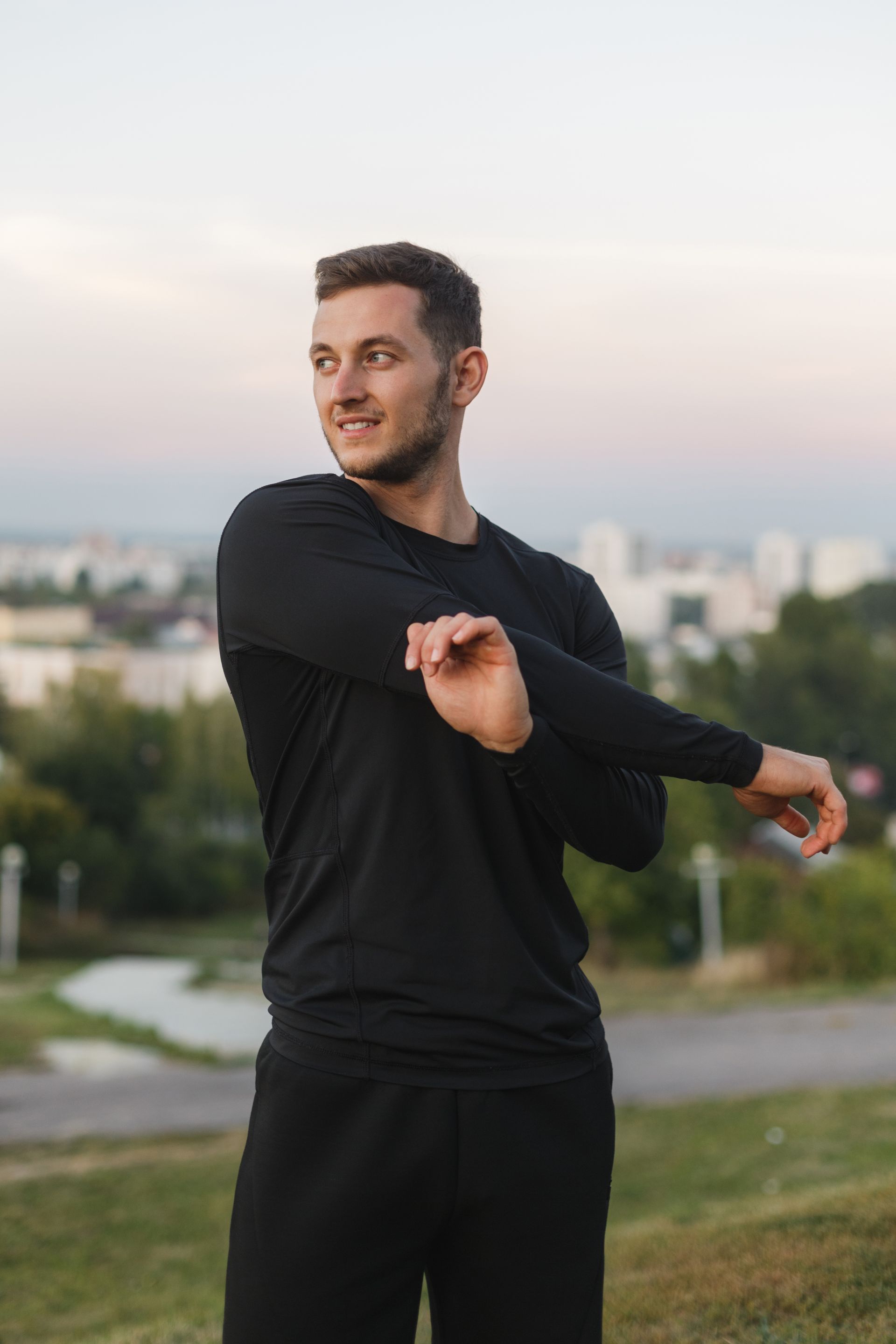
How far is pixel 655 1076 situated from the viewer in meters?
11.3

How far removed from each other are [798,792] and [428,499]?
2.29 ft

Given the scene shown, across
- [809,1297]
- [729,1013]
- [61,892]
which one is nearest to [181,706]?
[61,892]

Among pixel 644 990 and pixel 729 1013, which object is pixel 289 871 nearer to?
pixel 729 1013

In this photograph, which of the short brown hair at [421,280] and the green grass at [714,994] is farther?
the green grass at [714,994]

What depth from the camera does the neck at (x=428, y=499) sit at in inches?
77.5

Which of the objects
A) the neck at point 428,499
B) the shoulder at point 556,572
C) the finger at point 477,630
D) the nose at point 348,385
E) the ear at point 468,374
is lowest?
the finger at point 477,630

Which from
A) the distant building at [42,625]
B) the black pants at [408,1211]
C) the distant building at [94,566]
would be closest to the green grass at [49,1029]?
the black pants at [408,1211]

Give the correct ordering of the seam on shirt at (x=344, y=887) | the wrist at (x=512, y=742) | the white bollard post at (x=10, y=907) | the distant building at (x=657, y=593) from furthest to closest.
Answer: the distant building at (x=657, y=593) → the white bollard post at (x=10, y=907) → the seam on shirt at (x=344, y=887) → the wrist at (x=512, y=742)

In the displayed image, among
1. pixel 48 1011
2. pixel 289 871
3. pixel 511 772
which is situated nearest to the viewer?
pixel 511 772

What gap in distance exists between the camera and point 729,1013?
13.8 meters

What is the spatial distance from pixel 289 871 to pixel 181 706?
61.1 meters

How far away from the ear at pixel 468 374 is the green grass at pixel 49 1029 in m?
12.0

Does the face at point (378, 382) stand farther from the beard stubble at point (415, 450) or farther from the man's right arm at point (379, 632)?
the man's right arm at point (379, 632)

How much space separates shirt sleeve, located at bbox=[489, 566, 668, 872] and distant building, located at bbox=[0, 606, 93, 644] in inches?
4718
